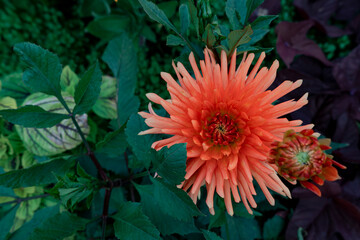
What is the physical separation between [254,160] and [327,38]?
3.05ft

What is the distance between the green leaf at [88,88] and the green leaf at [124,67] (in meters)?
0.17

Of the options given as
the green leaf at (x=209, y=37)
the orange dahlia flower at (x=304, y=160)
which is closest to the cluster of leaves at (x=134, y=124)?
the green leaf at (x=209, y=37)

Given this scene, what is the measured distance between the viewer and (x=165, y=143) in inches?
19.9

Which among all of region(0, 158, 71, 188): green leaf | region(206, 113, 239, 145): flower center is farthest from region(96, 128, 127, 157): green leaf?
region(206, 113, 239, 145): flower center

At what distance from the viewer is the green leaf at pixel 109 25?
39.2 inches

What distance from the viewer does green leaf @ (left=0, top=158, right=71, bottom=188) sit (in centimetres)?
59

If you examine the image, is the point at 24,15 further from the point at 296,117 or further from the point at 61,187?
the point at 296,117

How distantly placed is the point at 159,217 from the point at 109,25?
706 mm

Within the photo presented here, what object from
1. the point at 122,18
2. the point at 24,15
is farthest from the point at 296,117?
the point at 24,15

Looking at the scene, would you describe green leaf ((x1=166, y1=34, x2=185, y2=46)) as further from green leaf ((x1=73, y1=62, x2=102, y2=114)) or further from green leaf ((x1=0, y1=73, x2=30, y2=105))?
green leaf ((x1=0, y1=73, x2=30, y2=105))

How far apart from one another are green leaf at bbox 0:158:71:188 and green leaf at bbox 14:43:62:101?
17 cm

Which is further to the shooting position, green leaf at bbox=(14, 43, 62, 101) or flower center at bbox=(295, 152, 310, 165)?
green leaf at bbox=(14, 43, 62, 101)

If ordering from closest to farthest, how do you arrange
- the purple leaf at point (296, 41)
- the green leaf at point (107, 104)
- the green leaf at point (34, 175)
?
the green leaf at point (34, 175) → the green leaf at point (107, 104) → the purple leaf at point (296, 41)

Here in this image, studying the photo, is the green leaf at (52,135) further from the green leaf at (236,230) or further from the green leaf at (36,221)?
the green leaf at (236,230)
